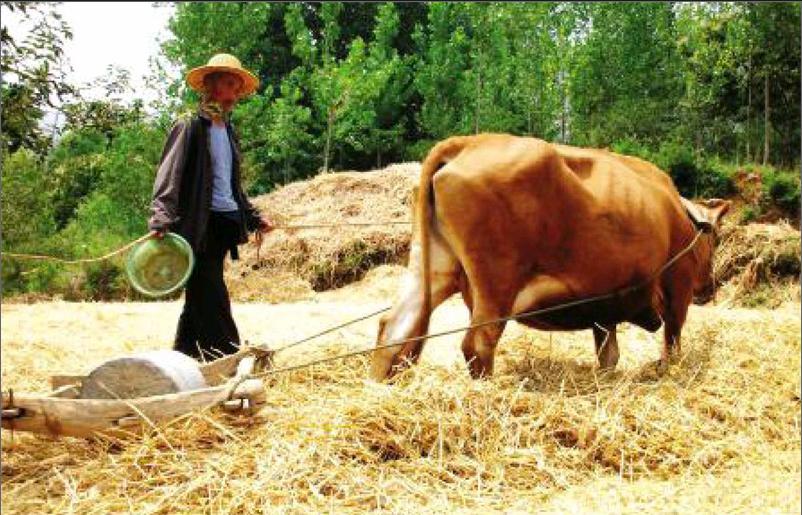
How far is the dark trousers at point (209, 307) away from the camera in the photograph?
5.46 metres

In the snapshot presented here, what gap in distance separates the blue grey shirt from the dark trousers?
0.26 feet

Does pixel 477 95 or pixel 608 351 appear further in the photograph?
pixel 477 95

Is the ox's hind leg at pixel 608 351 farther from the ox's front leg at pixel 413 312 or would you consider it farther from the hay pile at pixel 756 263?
the hay pile at pixel 756 263

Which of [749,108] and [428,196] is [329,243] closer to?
[428,196]

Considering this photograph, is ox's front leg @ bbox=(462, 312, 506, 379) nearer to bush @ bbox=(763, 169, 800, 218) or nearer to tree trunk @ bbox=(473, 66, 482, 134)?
bush @ bbox=(763, 169, 800, 218)

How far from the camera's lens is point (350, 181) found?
15.8 m

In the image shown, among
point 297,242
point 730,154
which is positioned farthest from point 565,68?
point 297,242

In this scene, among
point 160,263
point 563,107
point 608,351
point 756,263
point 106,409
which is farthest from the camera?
point 563,107

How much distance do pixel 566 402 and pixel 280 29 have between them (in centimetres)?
2279

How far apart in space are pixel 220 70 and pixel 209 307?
145 cm

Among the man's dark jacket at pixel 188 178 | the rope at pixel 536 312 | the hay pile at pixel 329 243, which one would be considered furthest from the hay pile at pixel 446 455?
the hay pile at pixel 329 243

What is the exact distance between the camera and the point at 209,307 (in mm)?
5484

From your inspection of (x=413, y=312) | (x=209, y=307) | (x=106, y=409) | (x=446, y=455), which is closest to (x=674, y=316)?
(x=413, y=312)

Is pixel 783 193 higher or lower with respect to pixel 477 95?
lower
